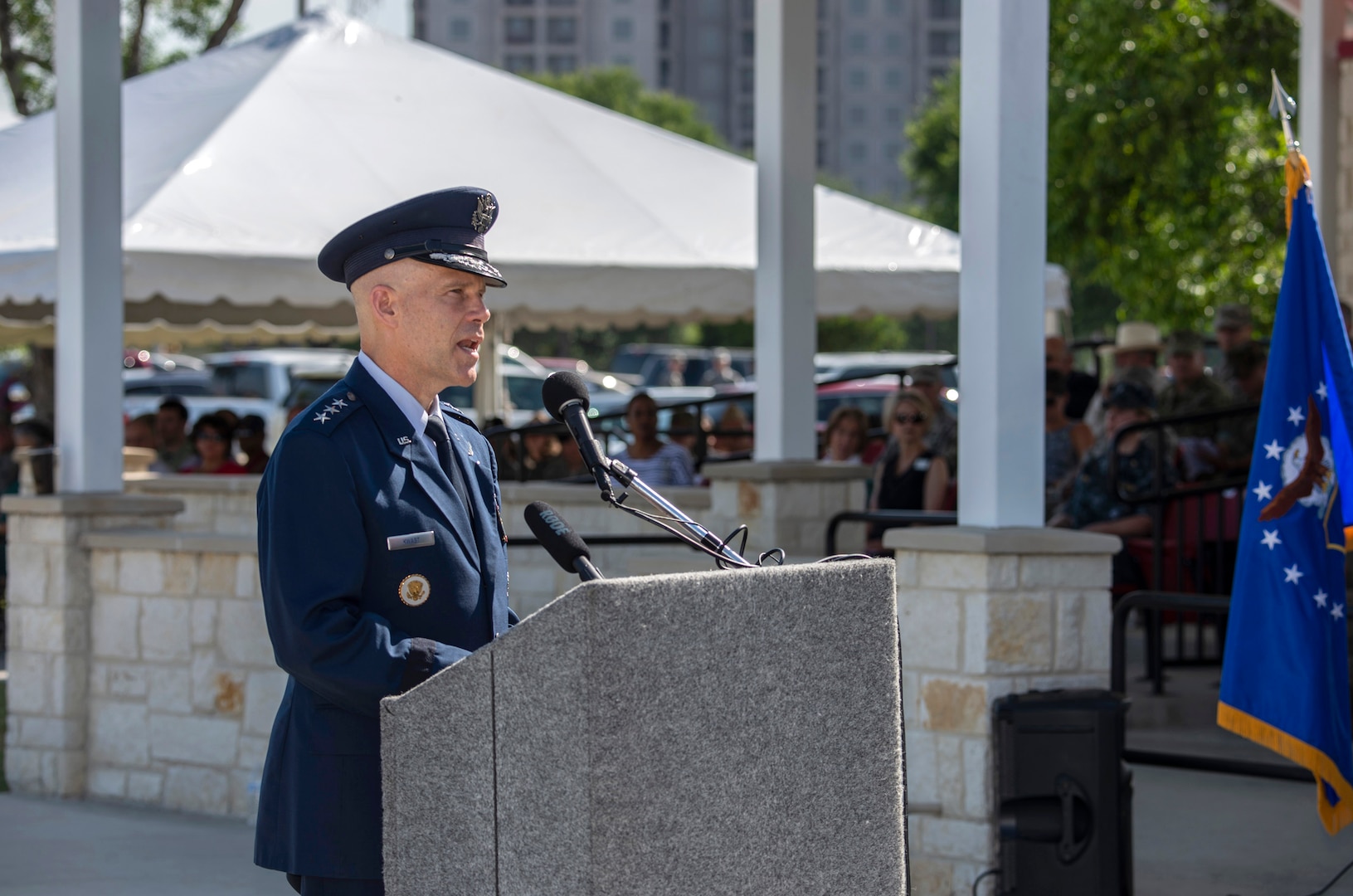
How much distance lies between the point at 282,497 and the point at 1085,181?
1862 centimetres

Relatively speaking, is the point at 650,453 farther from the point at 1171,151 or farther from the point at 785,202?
the point at 1171,151

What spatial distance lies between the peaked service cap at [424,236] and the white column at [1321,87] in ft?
29.7

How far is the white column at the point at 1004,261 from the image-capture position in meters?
5.50

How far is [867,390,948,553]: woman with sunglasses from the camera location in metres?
8.73

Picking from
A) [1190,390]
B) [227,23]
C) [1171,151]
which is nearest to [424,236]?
[1190,390]

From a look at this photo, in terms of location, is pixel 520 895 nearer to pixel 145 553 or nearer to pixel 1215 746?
pixel 145 553

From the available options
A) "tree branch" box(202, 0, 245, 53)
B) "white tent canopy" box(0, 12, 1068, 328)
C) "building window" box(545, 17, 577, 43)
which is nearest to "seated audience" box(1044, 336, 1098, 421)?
"white tent canopy" box(0, 12, 1068, 328)

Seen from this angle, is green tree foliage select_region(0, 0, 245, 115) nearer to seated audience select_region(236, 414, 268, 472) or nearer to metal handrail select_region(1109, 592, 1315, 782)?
seated audience select_region(236, 414, 268, 472)

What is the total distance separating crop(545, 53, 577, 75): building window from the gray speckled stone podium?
10441cm

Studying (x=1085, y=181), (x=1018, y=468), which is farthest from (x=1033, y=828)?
(x=1085, y=181)

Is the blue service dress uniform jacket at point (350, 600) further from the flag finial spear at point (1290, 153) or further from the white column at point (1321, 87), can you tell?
the white column at point (1321, 87)

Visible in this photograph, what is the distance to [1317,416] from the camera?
5.36m

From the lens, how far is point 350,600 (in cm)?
271

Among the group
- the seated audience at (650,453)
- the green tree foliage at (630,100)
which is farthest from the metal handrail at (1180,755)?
the green tree foliage at (630,100)
